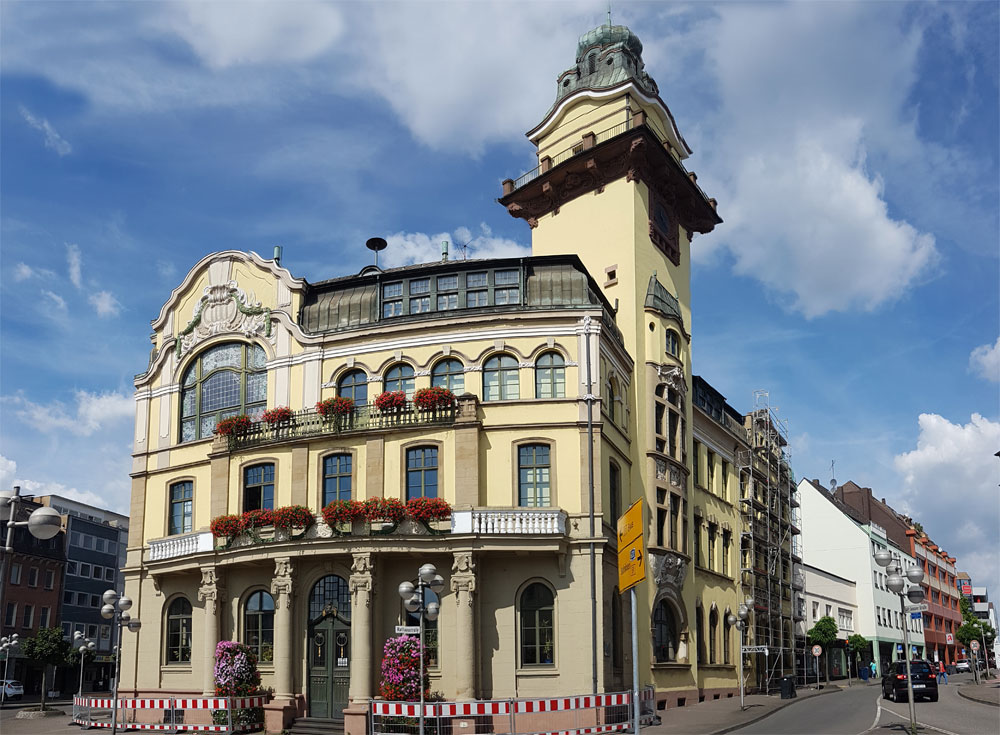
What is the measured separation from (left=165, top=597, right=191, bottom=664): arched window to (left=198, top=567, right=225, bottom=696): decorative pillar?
4.76 ft

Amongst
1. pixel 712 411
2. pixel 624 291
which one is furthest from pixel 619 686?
pixel 712 411

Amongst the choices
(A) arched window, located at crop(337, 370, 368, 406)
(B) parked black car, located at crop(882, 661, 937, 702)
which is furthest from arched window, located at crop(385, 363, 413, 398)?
(B) parked black car, located at crop(882, 661, 937, 702)

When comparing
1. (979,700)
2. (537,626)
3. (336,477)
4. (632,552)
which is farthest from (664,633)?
(632,552)

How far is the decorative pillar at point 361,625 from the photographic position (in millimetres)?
29547

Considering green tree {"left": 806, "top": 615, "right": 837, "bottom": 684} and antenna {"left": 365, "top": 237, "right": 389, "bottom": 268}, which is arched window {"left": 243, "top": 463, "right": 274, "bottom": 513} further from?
green tree {"left": 806, "top": 615, "right": 837, "bottom": 684}

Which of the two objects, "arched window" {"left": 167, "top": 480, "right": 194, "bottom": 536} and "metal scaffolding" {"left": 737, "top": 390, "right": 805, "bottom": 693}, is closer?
"arched window" {"left": 167, "top": 480, "right": 194, "bottom": 536}

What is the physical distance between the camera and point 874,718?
30438 mm

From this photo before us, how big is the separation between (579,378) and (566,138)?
1569cm

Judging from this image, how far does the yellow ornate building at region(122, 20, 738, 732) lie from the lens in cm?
3045

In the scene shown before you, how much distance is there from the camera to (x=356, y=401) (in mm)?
34375

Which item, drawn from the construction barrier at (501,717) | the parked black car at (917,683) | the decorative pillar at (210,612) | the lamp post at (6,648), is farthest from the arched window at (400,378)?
the lamp post at (6,648)

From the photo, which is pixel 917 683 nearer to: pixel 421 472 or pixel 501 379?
pixel 501 379

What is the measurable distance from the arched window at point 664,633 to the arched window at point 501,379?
37.3ft

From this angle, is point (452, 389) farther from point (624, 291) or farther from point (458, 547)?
point (624, 291)
